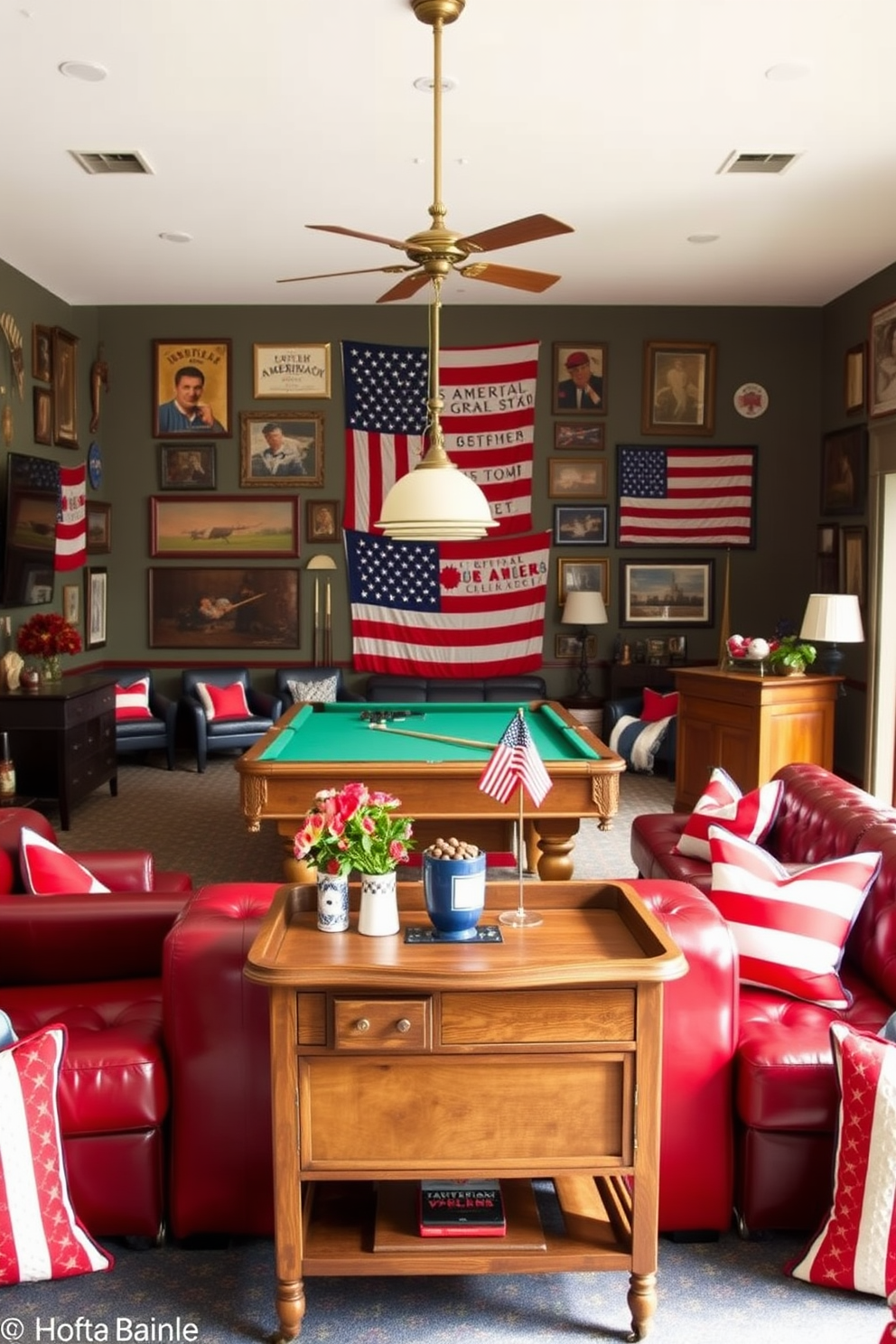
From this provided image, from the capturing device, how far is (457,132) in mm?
5895

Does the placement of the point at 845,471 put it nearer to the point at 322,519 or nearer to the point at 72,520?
the point at 322,519

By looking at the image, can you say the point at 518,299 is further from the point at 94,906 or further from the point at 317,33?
the point at 94,906

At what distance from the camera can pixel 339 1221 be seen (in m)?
2.86

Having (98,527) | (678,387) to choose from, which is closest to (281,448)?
(98,527)

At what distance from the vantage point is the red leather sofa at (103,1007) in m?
2.97

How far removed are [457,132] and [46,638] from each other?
4.27 metres

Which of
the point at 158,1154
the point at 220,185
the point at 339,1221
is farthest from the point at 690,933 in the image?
the point at 220,185

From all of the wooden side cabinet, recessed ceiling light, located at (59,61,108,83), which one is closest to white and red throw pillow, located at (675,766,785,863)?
the wooden side cabinet

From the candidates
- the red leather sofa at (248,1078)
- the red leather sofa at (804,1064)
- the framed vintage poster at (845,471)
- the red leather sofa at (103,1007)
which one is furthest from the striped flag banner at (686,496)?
the red leather sofa at (248,1078)

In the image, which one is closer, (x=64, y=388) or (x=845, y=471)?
(x=64, y=388)

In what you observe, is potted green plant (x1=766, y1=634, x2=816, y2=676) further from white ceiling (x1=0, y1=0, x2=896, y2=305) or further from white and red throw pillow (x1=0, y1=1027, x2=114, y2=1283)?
white and red throw pillow (x1=0, y1=1027, x2=114, y2=1283)

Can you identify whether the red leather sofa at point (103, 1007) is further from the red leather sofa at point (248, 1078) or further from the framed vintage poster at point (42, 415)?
the framed vintage poster at point (42, 415)

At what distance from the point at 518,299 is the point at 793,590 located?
11.5ft

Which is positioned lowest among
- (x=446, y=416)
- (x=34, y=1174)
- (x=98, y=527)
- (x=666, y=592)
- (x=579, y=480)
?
(x=34, y=1174)
